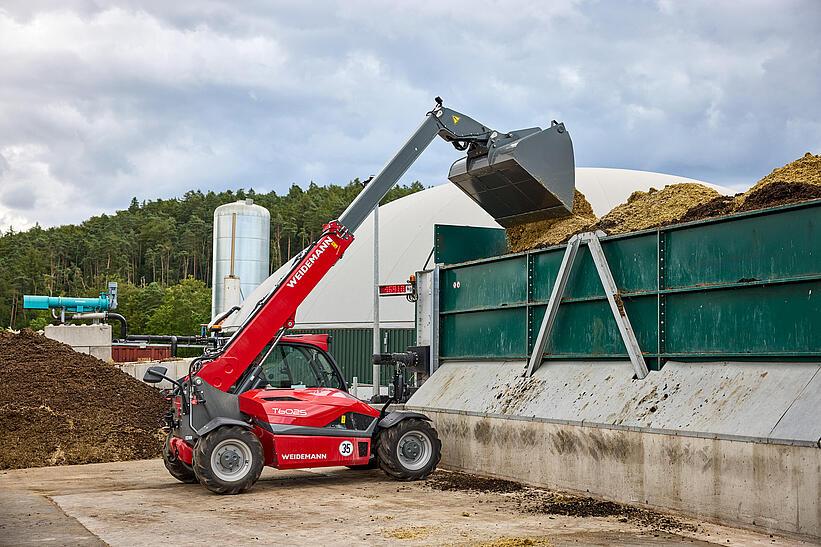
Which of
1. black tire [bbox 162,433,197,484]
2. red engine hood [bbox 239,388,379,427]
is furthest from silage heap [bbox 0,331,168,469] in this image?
red engine hood [bbox 239,388,379,427]

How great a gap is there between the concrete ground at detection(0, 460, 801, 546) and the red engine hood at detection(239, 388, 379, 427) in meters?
0.94

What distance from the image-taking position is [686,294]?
10500 millimetres

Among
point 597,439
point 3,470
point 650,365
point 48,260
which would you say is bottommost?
point 3,470

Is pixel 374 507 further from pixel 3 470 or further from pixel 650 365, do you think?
pixel 3 470

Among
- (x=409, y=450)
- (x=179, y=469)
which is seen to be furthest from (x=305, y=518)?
(x=179, y=469)

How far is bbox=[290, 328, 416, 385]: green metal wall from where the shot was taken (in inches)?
1414

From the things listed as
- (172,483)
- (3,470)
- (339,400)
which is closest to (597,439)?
(339,400)

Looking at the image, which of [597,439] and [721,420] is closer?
[721,420]

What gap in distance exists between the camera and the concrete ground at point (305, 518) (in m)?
8.55

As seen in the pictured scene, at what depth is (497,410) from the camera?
12758 millimetres

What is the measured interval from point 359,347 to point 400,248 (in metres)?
4.59

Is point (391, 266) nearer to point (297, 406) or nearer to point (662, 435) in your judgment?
point (297, 406)

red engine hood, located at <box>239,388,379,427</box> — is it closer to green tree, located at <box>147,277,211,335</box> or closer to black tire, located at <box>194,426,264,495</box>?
black tire, located at <box>194,426,264,495</box>

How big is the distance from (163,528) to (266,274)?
131 ft
